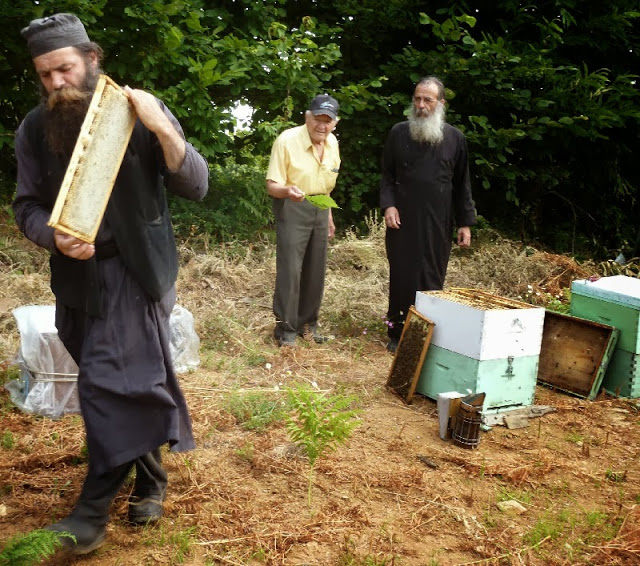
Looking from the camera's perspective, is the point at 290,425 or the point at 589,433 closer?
the point at 290,425

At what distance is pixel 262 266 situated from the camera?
26.3ft

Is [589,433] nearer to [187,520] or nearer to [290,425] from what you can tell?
[290,425]

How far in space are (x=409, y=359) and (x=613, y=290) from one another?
1730mm

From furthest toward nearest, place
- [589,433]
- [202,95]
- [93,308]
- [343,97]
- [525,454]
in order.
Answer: [343,97] < [202,95] < [589,433] < [525,454] < [93,308]

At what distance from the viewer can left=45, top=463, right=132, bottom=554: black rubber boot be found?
2777 millimetres

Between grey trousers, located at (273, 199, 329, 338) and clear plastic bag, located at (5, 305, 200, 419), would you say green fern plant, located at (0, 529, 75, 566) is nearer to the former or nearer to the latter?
clear plastic bag, located at (5, 305, 200, 419)

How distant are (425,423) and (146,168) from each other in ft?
9.10

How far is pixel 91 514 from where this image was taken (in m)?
2.82

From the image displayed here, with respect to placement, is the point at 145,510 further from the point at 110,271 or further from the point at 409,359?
the point at 409,359

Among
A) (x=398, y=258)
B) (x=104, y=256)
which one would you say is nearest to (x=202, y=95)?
(x=398, y=258)

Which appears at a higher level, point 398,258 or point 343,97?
point 343,97

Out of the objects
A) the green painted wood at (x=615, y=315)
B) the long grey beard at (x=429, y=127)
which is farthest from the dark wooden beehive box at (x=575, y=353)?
the long grey beard at (x=429, y=127)

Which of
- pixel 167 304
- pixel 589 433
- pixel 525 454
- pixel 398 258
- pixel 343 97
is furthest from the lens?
pixel 343 97

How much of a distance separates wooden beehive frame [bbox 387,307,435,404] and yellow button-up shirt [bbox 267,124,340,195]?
1.56m
